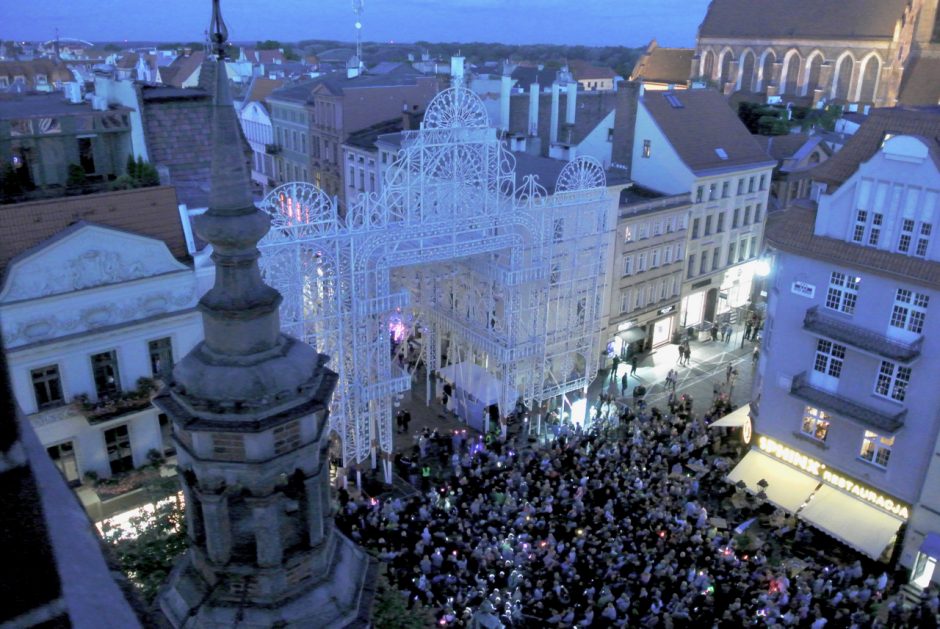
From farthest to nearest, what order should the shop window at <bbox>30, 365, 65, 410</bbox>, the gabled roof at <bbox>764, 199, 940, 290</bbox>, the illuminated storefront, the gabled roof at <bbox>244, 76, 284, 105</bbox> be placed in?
the gabled roof at <bbox>244, 76, 284, 105</bbox>, the illuminated storefront, the gabled roof at <bbox>764, 199, 940, 290</bbox>, the shop window at <bbox>30, 365, 65, 410</bbox>

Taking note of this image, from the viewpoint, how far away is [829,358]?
27.9 metres

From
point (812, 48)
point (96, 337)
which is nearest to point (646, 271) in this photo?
point (96, 337)

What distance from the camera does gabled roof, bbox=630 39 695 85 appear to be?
4604 inches

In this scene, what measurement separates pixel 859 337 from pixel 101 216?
2505 centimetres

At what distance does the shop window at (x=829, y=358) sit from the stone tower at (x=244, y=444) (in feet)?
81.0

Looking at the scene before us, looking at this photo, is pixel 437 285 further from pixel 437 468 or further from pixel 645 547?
pixel 645 547

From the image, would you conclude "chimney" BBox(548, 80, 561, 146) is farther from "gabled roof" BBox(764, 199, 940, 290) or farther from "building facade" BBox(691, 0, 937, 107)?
"building facade" BBox(691, 0, 937, 107)

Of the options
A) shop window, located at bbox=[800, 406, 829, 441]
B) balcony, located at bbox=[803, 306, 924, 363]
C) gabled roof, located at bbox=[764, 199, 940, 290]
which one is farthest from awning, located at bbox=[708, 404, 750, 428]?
gabled roof, located at bbox=[764, 199, 940, 290]

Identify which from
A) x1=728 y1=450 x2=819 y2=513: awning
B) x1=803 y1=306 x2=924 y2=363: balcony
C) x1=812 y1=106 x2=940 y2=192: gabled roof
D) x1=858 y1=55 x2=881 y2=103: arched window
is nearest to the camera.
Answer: x1=803 y1=306 x2=924 y2=363: balcony

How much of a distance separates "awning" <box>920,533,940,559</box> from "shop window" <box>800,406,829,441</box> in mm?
4737

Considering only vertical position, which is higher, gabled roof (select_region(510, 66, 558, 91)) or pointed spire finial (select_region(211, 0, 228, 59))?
pointed spire finial (select_region(211, 0, 228, 59))

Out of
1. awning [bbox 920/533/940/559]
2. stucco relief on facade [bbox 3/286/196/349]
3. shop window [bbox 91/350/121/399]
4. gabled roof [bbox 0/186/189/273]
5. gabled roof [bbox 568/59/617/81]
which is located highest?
gabled roof [bbox 568/59/617/81]

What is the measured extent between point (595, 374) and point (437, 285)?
934 centimetres

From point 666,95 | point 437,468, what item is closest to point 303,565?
→ point 437,468
